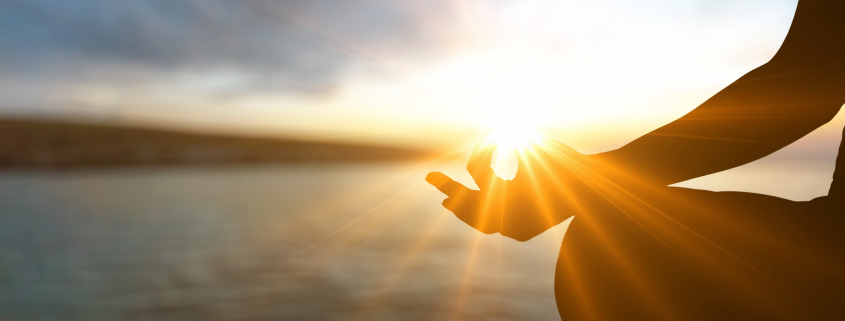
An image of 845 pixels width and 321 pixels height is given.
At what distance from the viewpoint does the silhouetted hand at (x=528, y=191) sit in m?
1.43

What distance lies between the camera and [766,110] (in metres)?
1.19

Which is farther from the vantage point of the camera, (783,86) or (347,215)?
(347,215)

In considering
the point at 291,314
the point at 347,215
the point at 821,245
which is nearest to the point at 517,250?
the point at 291,314

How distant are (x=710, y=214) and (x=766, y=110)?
1.08 feet

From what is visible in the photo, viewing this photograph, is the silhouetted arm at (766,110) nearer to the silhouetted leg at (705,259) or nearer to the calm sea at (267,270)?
the silhouetted leg at (705,259)

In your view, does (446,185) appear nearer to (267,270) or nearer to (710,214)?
(710,214)

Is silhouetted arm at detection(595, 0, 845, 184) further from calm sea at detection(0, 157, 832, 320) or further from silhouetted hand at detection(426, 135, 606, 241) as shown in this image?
calm sea at detection(0, 157, 832, 320)

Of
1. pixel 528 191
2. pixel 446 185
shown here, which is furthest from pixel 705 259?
pixel 446 185

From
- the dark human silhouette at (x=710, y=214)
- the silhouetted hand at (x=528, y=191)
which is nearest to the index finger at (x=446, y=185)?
the silhouetted hand at (x=528, y=191)

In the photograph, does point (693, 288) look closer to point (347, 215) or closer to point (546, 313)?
point (546, 313)

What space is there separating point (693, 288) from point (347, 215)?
21.0 meters

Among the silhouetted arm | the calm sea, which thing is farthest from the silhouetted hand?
the calm sea

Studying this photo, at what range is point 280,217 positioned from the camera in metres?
21.1

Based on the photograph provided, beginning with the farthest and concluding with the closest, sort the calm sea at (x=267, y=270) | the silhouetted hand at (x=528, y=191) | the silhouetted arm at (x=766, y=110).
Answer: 1. the calm sea at (x=267, y=270)
2. the silhouetted hand at (x=528, y=191)
3. the silhouetted arm at (x=766, y=110)
